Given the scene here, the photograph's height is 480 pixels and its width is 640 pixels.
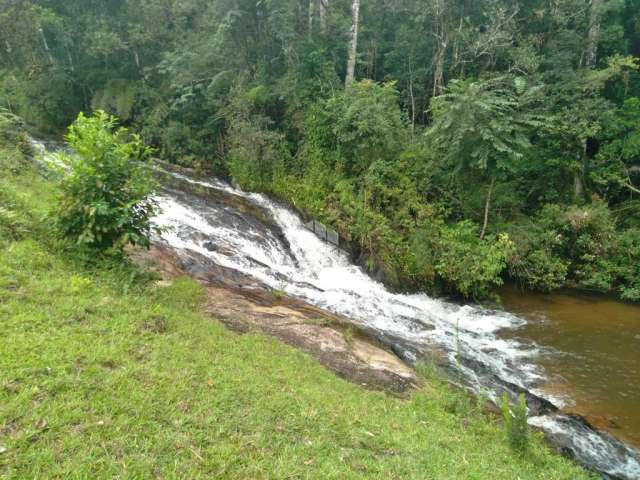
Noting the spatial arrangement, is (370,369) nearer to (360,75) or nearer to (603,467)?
(603,467)

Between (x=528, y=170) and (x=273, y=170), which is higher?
(x=528, y=170)

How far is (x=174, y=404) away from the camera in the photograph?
12.6 feet

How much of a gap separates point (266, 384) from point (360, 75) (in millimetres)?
17696

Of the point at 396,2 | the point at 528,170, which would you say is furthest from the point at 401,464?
the point at 396,2

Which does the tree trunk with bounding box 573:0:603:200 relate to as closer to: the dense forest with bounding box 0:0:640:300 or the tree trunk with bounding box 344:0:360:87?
the dense forest with bounding box 0:0:640:300

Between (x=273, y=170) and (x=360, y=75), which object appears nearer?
(x=273, y=170)

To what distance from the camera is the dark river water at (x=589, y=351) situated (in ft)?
23.0

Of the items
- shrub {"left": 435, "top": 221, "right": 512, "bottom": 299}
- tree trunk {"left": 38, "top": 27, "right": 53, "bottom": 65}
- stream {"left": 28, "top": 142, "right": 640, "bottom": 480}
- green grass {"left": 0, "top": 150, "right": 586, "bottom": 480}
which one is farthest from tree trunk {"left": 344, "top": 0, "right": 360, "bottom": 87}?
tree trunk {"left": 38, "top": 27, "right": 53, "bottom": 65}

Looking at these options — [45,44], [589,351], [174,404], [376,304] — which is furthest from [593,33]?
[45,44]

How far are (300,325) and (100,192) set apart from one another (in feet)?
12.7

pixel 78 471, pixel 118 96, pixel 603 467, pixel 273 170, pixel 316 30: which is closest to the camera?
pixel 78 471

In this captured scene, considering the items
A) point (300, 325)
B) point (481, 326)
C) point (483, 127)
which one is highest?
point (483, 127)

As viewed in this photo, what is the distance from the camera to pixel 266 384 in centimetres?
473

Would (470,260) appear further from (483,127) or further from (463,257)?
(483,127)
